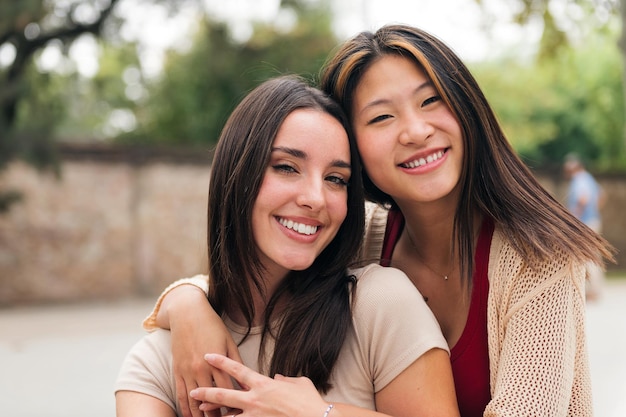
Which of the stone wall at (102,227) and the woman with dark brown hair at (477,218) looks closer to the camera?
the woman with dark brown hair at (477,218)

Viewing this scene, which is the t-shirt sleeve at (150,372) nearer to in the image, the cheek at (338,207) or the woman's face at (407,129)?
the cheek at (338,207)

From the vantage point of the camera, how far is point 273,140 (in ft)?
8.21

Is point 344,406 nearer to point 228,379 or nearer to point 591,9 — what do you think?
point 228,379

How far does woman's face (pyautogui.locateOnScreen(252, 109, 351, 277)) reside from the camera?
248cm

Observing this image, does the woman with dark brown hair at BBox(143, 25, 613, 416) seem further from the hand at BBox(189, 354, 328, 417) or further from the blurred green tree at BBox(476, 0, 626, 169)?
the blurred green tree at BBox(476, 0, 626, 169)

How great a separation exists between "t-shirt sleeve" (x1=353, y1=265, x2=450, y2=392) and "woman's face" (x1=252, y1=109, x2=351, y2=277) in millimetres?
238

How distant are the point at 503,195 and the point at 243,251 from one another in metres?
0.92

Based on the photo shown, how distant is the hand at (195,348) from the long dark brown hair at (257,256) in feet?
0.45

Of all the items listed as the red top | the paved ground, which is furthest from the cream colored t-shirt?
the paved ground

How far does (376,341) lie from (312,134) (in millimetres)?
691

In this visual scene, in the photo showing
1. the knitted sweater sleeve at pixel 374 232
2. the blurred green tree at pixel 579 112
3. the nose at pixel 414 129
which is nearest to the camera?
the nose at pixel 414 129

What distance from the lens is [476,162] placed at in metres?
2.77

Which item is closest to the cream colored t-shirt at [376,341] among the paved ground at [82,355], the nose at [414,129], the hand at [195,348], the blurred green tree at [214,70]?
the hand at [195,348]

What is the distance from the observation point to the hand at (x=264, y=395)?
7.45 feet
